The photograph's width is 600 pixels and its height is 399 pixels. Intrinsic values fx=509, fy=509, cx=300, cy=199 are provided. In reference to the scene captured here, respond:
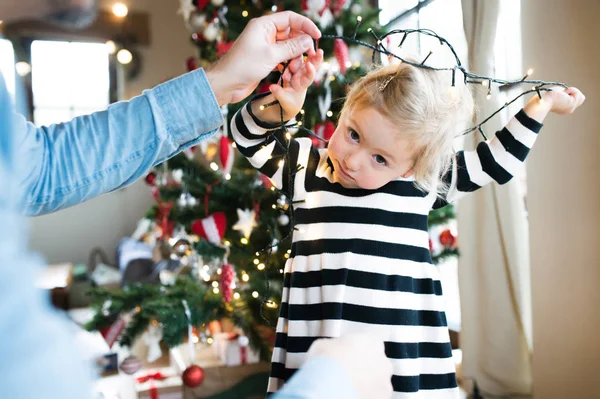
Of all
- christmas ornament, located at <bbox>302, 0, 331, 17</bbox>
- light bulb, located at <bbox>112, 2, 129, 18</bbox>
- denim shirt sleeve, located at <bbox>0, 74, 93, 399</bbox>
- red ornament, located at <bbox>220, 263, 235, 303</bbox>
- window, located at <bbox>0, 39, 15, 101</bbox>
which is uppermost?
light bulb, located at <bbox>112, 2, 129, 18</bbox>

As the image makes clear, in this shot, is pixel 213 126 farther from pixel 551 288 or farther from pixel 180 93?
pixel 551 288

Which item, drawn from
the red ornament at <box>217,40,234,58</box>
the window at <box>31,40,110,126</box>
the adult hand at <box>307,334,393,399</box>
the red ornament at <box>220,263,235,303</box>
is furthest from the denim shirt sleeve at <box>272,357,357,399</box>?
the window at <box>31,40,110,126</box>

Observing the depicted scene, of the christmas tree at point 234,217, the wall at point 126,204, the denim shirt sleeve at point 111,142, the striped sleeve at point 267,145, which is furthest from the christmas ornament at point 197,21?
the wall at point 126,204

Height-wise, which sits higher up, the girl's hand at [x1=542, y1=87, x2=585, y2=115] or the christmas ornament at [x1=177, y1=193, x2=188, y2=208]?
the girl's hand at [x1=542, y1=87, x2=585, y2=115]

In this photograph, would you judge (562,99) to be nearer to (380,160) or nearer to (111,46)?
(380,160)

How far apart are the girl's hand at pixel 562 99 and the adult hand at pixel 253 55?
0.54m

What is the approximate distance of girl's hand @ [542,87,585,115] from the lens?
1.04 m

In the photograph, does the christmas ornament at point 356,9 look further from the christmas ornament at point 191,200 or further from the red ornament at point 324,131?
the christmas ornament at point 191,200

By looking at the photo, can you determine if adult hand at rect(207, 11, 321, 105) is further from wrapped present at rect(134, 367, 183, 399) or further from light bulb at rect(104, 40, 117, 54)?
light bulb at rect(104, 40, 117, 54)

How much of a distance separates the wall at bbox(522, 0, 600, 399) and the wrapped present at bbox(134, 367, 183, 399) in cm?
140

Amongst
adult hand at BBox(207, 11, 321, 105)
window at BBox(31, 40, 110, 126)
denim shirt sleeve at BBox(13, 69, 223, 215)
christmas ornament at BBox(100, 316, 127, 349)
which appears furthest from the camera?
window at BBox(31, 40, 110, 126)

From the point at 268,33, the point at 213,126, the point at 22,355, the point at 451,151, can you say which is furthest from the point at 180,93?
the point at 451,151

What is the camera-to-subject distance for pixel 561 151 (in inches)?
61.7

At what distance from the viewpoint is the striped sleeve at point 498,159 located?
106 centimetres
